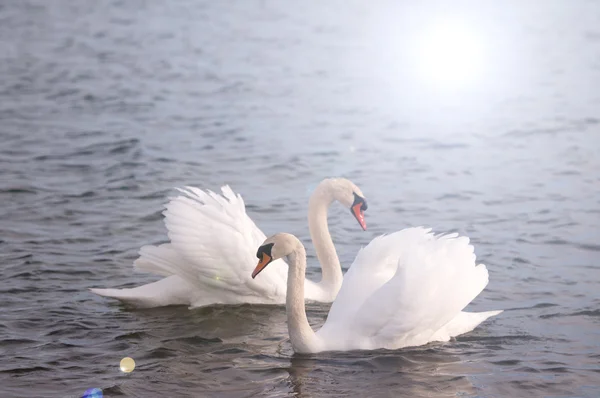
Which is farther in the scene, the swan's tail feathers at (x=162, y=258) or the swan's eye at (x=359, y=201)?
the swan's eye at (x=359, y=201)

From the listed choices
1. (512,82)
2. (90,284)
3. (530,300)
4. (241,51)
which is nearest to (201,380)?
(90,284)

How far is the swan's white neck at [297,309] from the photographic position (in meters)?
7.96

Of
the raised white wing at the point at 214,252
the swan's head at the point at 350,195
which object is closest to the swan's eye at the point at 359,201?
the swan's head at the point at 350,195

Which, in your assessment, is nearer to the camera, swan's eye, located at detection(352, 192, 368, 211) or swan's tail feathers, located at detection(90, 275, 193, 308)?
swan's tail feathers, located at detection(90, 275, 193, 308)

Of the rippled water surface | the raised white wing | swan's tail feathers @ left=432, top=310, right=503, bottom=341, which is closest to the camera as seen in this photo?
the rippled water surface

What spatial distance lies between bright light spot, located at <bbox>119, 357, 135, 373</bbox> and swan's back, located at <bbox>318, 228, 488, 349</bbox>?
142 centimetres

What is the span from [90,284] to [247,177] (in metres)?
4.91

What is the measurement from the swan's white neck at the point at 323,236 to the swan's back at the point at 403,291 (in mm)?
1521

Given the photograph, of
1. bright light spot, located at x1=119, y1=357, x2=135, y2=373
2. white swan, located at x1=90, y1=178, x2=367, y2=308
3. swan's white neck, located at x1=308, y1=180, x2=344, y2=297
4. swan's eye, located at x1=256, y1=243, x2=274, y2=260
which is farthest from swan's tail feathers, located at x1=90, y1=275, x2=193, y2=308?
swan's eye, located at x1=256, y1=243, x2=274, y2=260

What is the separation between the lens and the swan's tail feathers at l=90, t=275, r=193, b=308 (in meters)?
9.20

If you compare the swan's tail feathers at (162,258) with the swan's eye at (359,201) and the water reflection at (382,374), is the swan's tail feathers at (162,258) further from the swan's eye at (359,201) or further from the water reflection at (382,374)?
the swan's eye at (359,201)

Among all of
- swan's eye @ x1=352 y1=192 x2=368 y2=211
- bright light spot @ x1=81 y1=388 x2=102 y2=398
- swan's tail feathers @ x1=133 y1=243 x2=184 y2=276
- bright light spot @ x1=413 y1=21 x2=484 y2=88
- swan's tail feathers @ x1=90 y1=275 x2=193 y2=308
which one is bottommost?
bright light spot @ x1=81 y1=388 x2=102 y2=398

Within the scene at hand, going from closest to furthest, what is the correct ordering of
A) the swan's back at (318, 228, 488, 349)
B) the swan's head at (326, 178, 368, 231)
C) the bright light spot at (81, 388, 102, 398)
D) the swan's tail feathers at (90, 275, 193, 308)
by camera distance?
the bright light spot at (81, 388, 102, 398) < the swan's back at (318, 228, 488, 349) < the swan's tail feathers at (90, 275, 193, 308) < the swan's head at (326, 178, 368, 231)

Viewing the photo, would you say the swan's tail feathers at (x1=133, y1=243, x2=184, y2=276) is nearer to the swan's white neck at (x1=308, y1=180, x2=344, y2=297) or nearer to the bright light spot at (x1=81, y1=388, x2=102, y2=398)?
the swan's white neck at (x1=308, y1=180, x2=344, y2=297)
